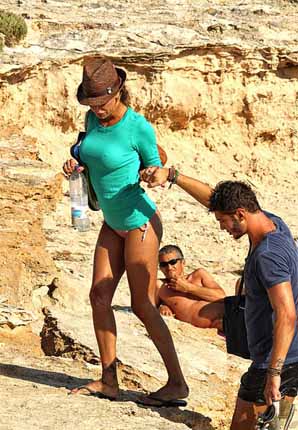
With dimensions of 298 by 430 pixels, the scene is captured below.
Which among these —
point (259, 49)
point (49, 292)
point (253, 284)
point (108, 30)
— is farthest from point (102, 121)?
point (259, 49)

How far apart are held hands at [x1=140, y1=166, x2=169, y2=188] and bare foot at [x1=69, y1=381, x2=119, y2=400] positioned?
3.93 feet

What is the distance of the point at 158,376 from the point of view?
630 cm

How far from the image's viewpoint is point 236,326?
530cm

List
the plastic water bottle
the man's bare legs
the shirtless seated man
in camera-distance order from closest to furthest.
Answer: the plastic water bottle → the man's bare legs → the shirtless seated man

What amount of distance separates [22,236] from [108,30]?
319 inches

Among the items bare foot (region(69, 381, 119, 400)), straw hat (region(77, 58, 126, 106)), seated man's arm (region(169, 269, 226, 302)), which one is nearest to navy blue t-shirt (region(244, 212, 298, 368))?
bare foot (region(69, 381, 119, 400))

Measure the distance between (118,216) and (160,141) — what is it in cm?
1177

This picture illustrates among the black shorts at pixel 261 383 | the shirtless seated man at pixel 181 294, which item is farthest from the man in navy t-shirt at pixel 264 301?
the shirtless seated man at pixel 181 294

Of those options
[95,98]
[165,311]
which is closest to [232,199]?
[95,98]

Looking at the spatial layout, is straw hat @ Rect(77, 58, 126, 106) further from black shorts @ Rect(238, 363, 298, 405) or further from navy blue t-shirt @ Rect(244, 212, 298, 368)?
black shorts @ Rect(238, 363, 298, 405)

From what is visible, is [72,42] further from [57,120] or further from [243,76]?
[243,76]

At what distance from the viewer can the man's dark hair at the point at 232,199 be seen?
486 centimetres

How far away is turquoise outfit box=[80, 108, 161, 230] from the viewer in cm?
548

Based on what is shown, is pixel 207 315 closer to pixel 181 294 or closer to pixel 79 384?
pixel 181 294
